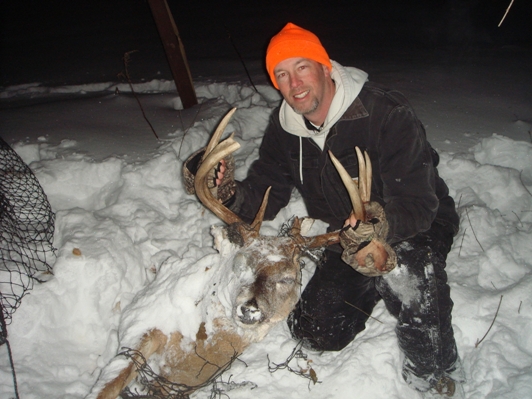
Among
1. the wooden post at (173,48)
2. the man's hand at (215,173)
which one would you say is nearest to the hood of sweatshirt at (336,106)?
the man's hand at (215,173)

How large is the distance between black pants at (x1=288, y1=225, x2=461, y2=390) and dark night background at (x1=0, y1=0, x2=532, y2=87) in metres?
5.02

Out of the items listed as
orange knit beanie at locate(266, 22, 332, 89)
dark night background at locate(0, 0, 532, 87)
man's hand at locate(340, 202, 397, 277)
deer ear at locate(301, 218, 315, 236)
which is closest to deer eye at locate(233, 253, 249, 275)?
deer ear at locate(301, 218, 315, 236)

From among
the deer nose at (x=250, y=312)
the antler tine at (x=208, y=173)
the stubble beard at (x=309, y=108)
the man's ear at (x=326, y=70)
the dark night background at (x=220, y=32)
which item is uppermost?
the man's ear at (x=326, y=70)

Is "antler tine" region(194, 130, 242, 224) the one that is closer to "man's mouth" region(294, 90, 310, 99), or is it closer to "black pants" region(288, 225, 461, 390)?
"man's mouth" region(294, 90, 310, 99)

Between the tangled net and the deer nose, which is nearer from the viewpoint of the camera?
the deer nose

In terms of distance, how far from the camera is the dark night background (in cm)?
827

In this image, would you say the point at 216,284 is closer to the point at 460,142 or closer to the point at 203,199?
the point at 203,199

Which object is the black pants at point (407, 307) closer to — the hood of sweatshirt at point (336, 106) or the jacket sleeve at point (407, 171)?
the jacket sleeve at point (407, 171)

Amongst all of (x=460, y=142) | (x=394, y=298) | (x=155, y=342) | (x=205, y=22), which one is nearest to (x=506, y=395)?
(x=394, y=298)

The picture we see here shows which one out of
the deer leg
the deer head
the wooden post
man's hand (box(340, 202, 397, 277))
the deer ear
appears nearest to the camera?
man's hand (box(340, 202, 397, 277))

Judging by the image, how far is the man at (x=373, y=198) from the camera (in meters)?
2.52

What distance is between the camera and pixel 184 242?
12.3 feet

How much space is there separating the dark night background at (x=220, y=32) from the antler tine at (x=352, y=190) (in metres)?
5.26

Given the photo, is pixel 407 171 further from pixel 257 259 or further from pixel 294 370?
pixel 294 370
